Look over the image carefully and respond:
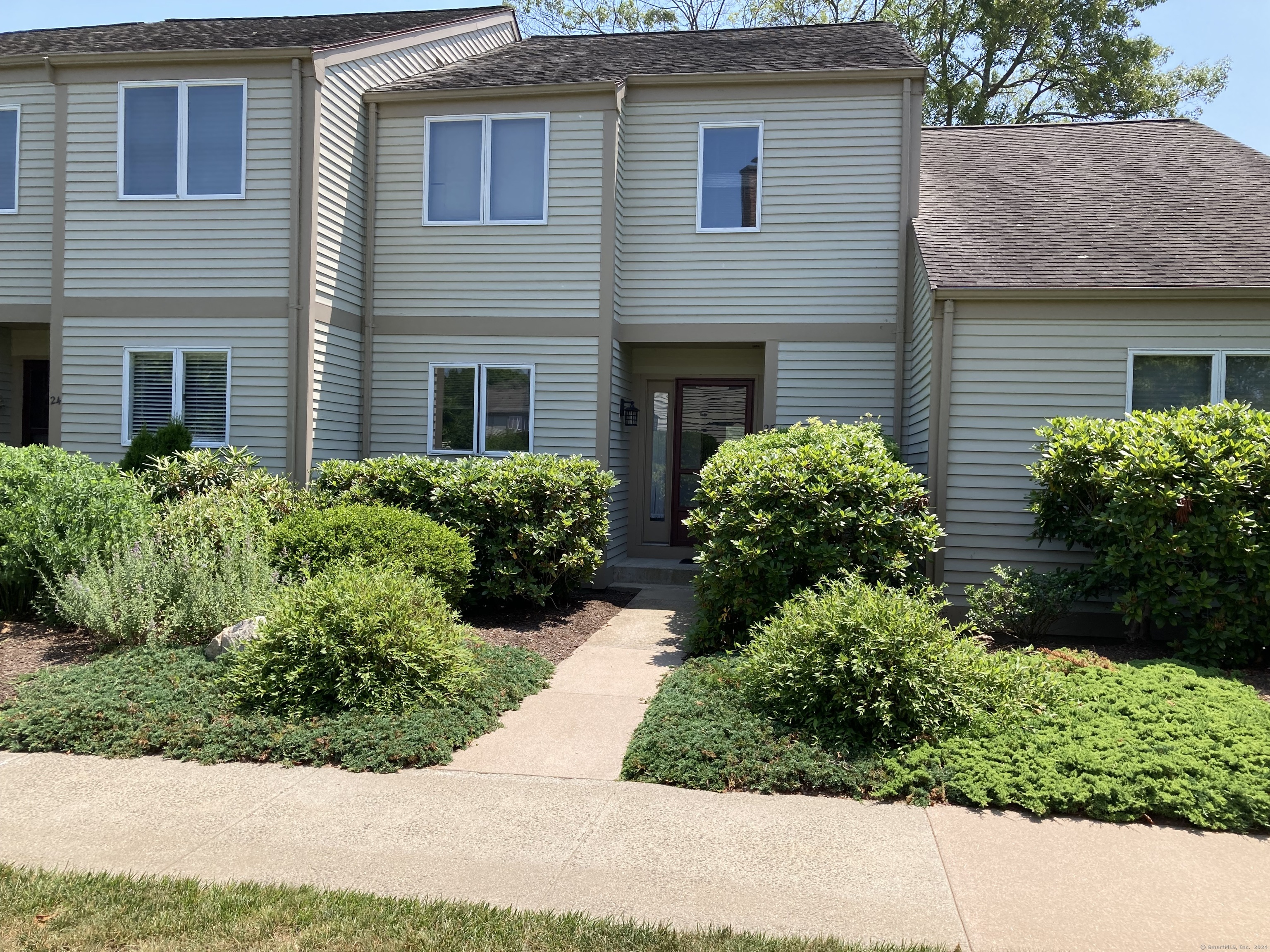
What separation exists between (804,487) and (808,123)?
6031mm

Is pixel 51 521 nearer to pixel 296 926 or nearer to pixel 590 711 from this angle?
pixel 590 711

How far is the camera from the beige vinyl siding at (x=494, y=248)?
11.5 metres

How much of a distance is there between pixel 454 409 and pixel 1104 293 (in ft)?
24.4

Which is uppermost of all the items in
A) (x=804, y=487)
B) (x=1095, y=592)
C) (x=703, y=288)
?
(x=703, y=288)

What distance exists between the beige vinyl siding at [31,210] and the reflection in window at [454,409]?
4.99 metres

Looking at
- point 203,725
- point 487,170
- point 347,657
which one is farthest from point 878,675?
point 487,170

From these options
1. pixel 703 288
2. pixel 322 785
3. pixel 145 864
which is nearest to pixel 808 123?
pixel 703 288

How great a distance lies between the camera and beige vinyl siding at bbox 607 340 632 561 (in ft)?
38.6

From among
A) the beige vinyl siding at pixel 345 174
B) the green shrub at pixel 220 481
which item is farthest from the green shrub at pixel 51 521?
the beige vinyl siding at pixel 345 174

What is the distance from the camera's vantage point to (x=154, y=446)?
10.6m

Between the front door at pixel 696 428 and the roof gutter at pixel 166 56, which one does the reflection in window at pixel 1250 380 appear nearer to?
the front door at pixel 696 428

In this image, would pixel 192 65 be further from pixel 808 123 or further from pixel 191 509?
pixel 808 123

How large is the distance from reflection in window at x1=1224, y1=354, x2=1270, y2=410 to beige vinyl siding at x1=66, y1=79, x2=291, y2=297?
33.0 ft

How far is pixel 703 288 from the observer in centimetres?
1187
